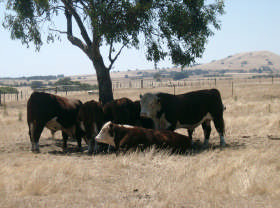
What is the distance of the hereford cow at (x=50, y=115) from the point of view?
33.2 ft

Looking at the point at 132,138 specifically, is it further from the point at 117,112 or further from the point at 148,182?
the point at 148,182

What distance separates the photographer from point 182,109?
10.4 metres

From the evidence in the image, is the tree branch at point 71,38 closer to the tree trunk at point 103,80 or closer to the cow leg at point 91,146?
the tree trunk at point 103,80

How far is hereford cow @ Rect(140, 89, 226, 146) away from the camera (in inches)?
407

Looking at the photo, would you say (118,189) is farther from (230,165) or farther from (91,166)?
(230,165)

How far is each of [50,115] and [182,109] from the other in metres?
3.97

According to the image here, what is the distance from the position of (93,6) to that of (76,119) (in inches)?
148

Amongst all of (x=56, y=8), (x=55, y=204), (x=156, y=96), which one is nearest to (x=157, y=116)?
(x=156, y=96)

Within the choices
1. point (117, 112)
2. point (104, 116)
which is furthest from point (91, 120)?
point (117, 112)

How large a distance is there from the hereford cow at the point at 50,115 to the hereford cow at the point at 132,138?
222 cm

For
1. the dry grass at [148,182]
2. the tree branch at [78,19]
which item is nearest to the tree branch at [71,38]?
the tree branch at [78,19]

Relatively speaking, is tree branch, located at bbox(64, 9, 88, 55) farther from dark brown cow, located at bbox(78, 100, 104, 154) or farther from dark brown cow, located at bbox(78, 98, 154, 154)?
dark brown cow, located at bbox(78, 100, 104, 154)

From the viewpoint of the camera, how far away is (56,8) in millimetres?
14094

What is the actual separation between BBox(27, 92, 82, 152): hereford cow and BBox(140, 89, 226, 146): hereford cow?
2.34 m
